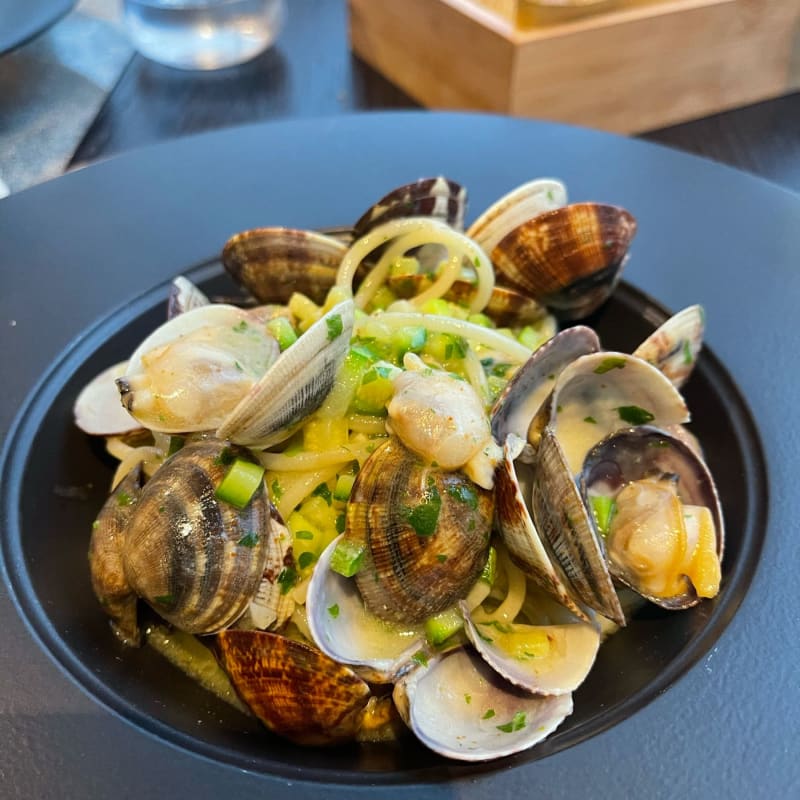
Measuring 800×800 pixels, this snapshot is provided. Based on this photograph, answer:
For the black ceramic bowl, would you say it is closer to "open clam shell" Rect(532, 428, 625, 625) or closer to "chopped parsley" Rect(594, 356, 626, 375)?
"open clam shell" Rect(532, 428, 625, 625)

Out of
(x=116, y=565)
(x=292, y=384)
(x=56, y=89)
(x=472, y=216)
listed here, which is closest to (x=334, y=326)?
(x=292, y=384)

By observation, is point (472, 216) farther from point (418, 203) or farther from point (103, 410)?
point (103, 410)

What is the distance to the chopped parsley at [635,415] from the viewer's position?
1.95 metres

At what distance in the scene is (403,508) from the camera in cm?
160

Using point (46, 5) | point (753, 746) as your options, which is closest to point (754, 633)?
point (753, 746)

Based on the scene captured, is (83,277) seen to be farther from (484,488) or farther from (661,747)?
(661,747)

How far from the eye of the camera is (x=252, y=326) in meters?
2.03

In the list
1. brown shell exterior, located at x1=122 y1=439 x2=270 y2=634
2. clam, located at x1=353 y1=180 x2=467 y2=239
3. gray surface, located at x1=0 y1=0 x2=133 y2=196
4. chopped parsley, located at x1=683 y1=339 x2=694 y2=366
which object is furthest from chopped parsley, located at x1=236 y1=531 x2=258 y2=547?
gray surface, located at x1=0 y1=0 x2=133 y2=196

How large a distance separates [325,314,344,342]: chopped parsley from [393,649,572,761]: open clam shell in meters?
0.75

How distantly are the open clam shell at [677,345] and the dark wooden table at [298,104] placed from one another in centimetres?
204

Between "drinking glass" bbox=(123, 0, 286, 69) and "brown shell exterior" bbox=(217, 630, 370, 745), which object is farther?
"drinking glass" bbox=(123, 0, 286, 69)

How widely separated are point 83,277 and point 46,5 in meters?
2.35

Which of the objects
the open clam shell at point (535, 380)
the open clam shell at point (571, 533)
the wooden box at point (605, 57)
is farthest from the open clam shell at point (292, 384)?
the wooden box at point (605, 57)

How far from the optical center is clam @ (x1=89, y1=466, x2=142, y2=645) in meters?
1.74
